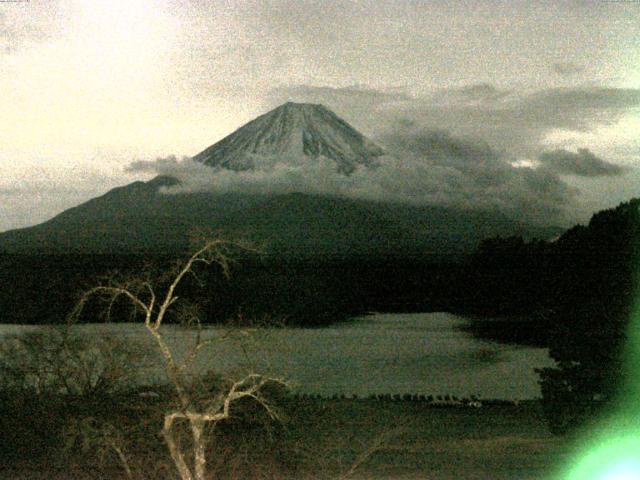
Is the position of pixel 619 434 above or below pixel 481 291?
above

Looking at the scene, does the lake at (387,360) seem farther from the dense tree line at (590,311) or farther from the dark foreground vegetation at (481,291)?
the dense tree line at (590,311)

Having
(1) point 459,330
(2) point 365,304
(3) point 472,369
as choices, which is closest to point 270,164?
(2) point 365,304

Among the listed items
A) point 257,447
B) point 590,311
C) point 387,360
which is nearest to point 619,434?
point 590,311

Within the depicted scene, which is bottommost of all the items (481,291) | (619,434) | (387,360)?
(387,360)

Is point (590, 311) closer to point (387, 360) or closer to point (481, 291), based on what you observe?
point (387, 360)

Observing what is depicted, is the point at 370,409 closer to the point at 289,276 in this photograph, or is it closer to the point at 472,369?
the point at 472,369

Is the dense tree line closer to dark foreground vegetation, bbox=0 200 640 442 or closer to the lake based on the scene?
dark foreground vegetation, bbox=0 200 640 442

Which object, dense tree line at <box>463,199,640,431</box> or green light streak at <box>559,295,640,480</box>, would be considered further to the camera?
dense tree line at <box>463,199,640,431</box>

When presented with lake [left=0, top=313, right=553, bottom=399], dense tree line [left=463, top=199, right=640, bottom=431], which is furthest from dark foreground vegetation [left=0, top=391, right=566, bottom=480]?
lake [left=0, top=313, right=553, bottom=399]

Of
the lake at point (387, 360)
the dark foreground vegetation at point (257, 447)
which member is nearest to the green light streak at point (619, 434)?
the dark foreground vegetation at point (257, 447)
